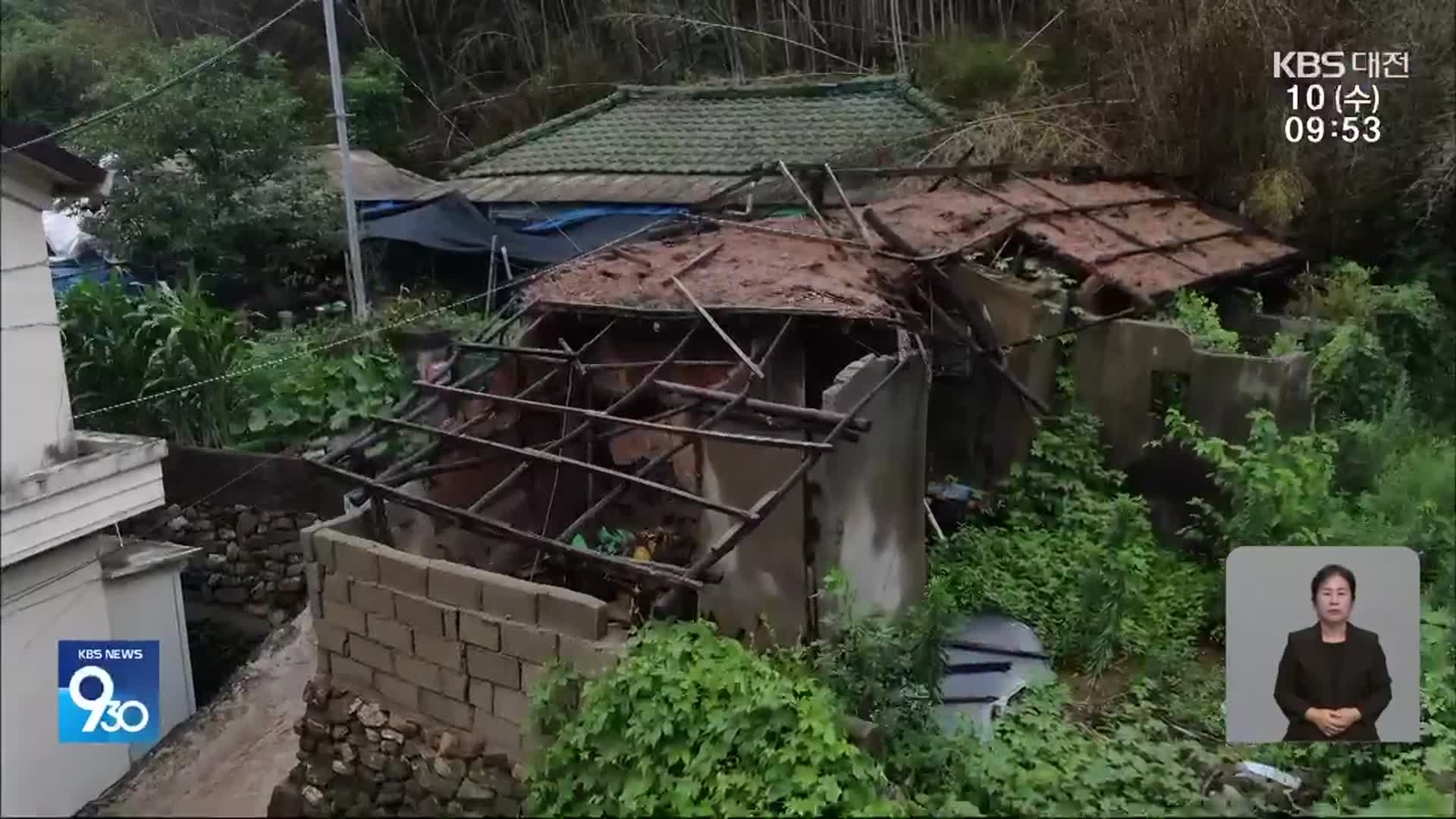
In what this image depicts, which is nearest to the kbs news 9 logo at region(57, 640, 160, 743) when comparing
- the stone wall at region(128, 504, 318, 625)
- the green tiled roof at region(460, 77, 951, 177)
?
the stone wall at region(128, 504, 318, 625)

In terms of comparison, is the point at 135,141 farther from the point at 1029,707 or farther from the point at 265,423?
the point at 1029,707

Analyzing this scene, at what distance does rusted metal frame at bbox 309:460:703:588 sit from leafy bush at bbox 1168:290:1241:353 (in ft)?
10.7

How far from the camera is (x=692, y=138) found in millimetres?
6660

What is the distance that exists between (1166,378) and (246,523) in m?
4.67

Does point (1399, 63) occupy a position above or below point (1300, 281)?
above

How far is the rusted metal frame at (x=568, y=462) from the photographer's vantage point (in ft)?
11.3

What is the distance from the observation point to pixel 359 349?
543 centimetres

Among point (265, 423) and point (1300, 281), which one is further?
point (1300, 281)

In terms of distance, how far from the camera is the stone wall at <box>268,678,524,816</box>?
134 inches

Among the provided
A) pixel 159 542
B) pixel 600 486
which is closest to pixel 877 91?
pixel 600 486

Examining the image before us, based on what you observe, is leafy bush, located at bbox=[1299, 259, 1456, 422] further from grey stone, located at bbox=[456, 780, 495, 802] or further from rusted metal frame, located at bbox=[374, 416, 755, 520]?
grey stone, located at bbox=[456, 780, 495, 802]

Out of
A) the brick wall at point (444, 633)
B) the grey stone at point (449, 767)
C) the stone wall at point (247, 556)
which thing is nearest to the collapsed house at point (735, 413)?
the brick wall at point (444, 633)

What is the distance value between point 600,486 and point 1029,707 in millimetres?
2130

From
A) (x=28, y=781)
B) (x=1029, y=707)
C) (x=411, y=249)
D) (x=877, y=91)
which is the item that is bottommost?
(x=1029, y=707)
